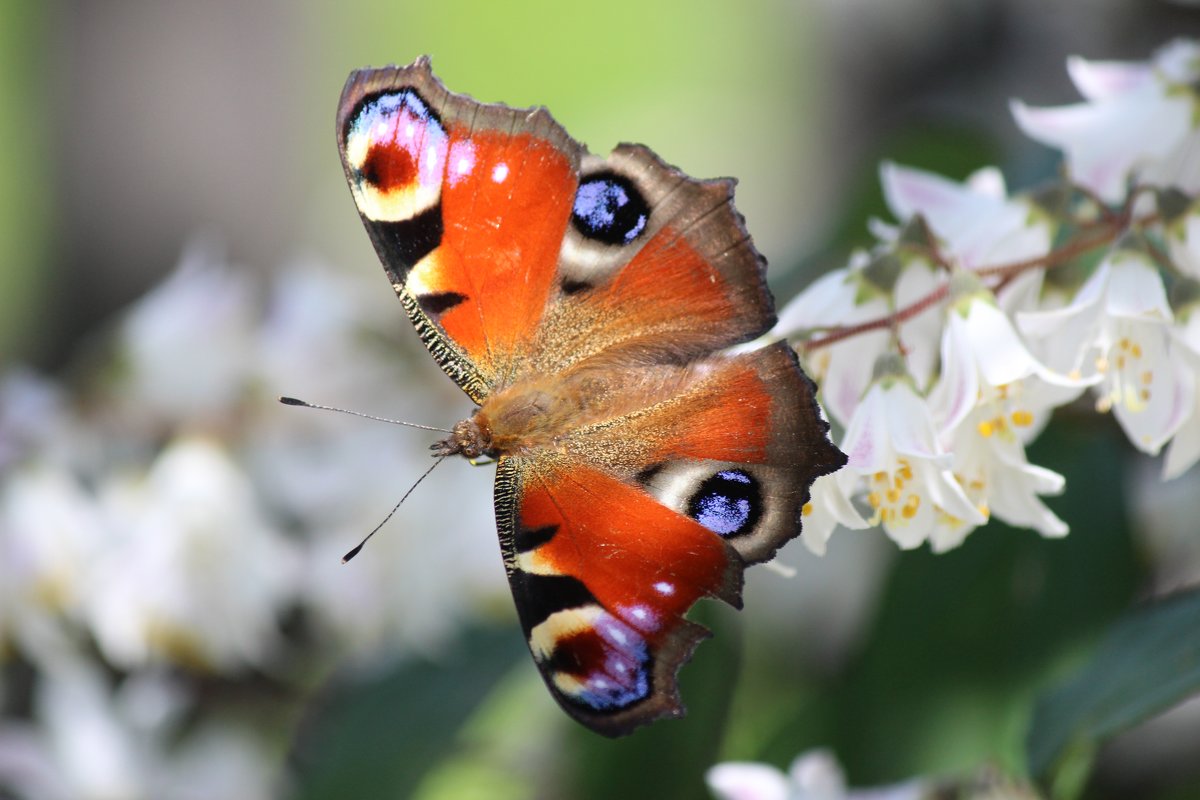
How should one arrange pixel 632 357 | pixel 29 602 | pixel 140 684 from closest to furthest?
pixel 632 357 → pixel 29 602 → pixel 140 684

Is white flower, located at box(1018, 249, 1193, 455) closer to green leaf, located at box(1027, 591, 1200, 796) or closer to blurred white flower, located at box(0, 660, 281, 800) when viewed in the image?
green leaf, located at box(1027, 591, 1200, 796)

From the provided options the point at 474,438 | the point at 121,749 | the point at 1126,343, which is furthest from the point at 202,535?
the point at 1126,343

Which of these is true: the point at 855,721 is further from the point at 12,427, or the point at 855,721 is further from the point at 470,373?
the point at 12,427

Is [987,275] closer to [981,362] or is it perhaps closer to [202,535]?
[981,362]

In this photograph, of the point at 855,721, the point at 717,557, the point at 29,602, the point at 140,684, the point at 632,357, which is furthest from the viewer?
the point at 140,684

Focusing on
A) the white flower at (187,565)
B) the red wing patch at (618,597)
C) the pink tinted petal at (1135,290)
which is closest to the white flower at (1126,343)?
the pink tinted petal at (1135,290)

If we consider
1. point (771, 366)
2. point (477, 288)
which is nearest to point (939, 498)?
point (771, 366)
